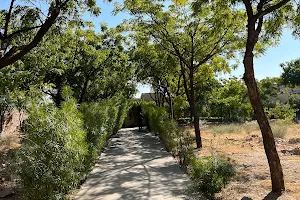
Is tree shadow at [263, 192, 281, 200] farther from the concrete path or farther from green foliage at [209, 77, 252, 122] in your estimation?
green foliage at [209, 77, 252, 122]

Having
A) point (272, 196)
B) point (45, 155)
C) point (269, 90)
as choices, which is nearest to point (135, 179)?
point (272, 196)

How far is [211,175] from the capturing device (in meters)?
5.89

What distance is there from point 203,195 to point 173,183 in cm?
162

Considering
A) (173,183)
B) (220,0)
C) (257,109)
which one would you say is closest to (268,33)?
(220,0)

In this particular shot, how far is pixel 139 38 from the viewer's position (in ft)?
49.0

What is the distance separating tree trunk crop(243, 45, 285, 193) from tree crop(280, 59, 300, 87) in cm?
4584

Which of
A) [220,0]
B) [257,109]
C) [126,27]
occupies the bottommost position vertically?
[257,109]

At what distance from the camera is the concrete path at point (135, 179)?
267 inches

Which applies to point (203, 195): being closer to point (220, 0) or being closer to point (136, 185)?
point (136, 185)

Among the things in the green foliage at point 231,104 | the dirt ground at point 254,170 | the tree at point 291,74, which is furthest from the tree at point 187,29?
the tree at point 291,74

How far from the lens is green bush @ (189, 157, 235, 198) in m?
5.88

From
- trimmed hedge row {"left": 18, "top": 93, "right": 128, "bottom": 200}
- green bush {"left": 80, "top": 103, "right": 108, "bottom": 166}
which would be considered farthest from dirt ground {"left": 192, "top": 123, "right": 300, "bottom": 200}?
green bush {"left": 80, "top": 103, "right": 108, "bottom": 166}

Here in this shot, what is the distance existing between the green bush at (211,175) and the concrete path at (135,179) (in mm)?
547

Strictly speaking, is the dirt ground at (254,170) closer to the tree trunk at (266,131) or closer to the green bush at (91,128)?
the tree trunk at (266,131)
